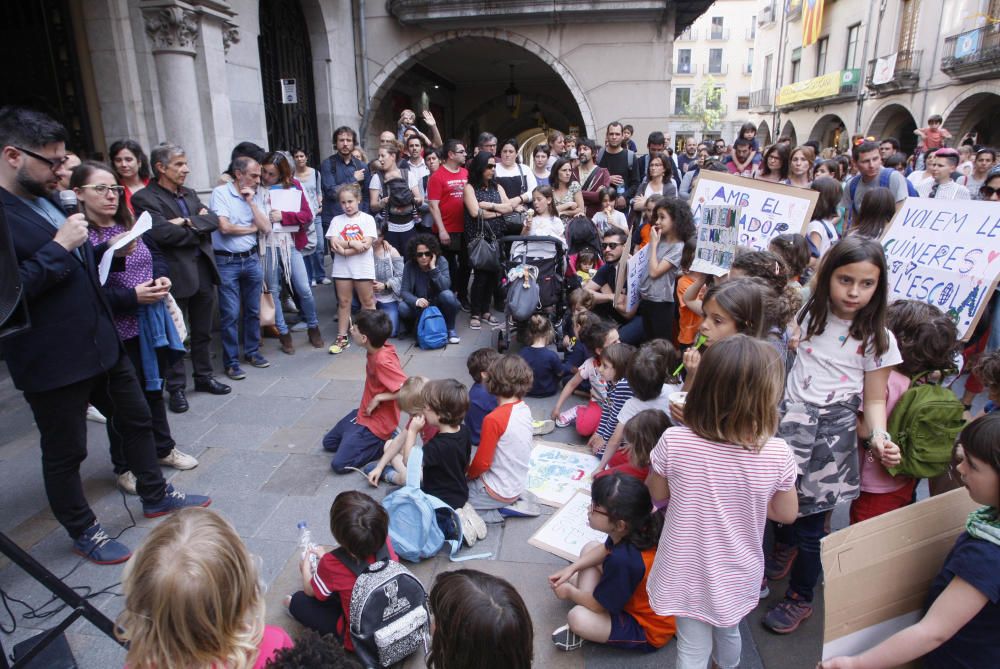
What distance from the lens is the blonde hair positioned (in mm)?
1320

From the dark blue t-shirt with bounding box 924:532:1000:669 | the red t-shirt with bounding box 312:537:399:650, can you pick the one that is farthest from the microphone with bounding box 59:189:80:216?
the dark blue t-shirt with bounding box 924:532:1000:669

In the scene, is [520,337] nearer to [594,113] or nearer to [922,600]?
[922,600]

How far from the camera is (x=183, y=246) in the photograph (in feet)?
14.8

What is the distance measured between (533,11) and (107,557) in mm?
10370

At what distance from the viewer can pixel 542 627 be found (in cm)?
259

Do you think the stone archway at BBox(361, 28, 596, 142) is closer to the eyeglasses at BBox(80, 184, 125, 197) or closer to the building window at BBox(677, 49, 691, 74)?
the eyeglasses at BBox(80, 184, 125, 197)

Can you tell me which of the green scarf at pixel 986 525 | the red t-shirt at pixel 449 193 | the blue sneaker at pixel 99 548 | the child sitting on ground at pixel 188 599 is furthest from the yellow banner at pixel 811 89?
the child sitting on ground at pixel 188 599

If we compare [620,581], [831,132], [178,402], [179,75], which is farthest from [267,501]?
[831,132]

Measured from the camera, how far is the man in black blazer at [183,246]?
442 cm

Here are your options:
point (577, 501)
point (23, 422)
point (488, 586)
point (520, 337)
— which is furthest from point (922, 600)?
point (23, 422)

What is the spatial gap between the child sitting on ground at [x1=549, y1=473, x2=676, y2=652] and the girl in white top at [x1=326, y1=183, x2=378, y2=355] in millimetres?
4159

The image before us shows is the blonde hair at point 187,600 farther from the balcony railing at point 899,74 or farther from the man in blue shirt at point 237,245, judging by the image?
the balcony railing at point 899,74

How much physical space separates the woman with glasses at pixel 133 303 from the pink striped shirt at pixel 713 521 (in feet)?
9.30

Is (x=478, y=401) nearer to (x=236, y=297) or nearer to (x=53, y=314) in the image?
(x=53, y=314)
